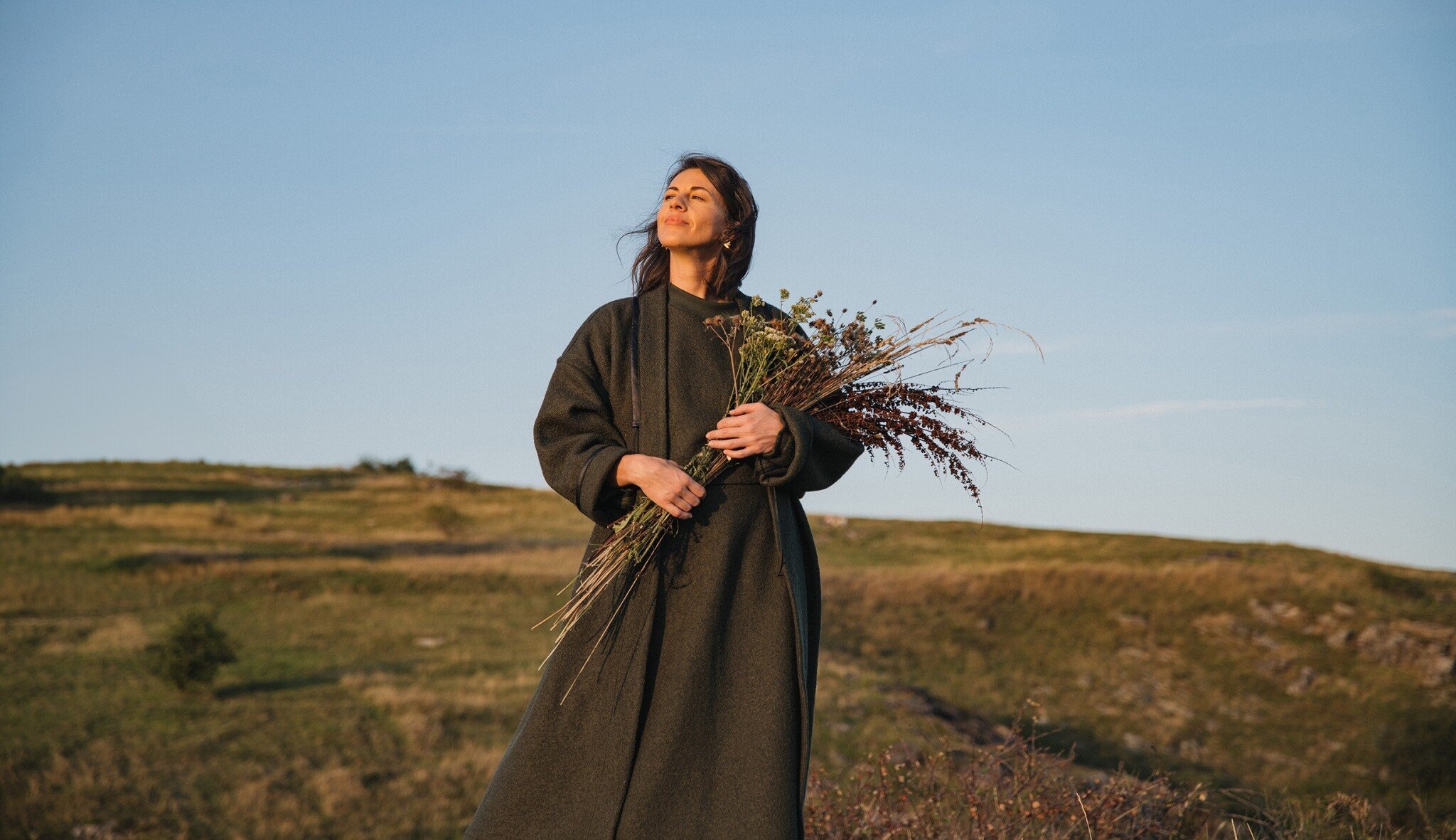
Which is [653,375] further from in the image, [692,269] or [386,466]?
[386,466]

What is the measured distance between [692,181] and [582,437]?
3.63 ft

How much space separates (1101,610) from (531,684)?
477 inches

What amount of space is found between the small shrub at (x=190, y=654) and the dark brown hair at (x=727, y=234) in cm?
1332

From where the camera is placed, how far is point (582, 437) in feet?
12.1

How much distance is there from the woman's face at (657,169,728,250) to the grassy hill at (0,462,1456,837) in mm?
2687

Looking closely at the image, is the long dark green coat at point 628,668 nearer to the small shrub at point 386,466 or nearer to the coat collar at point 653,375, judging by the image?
the coat collar at point 653,375

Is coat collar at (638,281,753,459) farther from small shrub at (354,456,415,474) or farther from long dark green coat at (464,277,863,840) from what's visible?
small shrub at (354,456,415,474)

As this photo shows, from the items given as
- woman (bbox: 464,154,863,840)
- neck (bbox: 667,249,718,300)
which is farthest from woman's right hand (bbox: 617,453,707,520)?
neck (bbox: 667,249,718,300)

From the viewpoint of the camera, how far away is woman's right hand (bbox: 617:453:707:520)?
11.4ft

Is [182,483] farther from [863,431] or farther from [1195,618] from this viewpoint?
[863,431]

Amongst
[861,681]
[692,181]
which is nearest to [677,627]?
[692,181]

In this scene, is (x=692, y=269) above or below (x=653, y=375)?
above

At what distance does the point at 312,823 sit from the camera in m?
10.9

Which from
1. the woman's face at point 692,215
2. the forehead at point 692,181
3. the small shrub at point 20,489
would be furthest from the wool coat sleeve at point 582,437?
the small shrub at point 20,489
